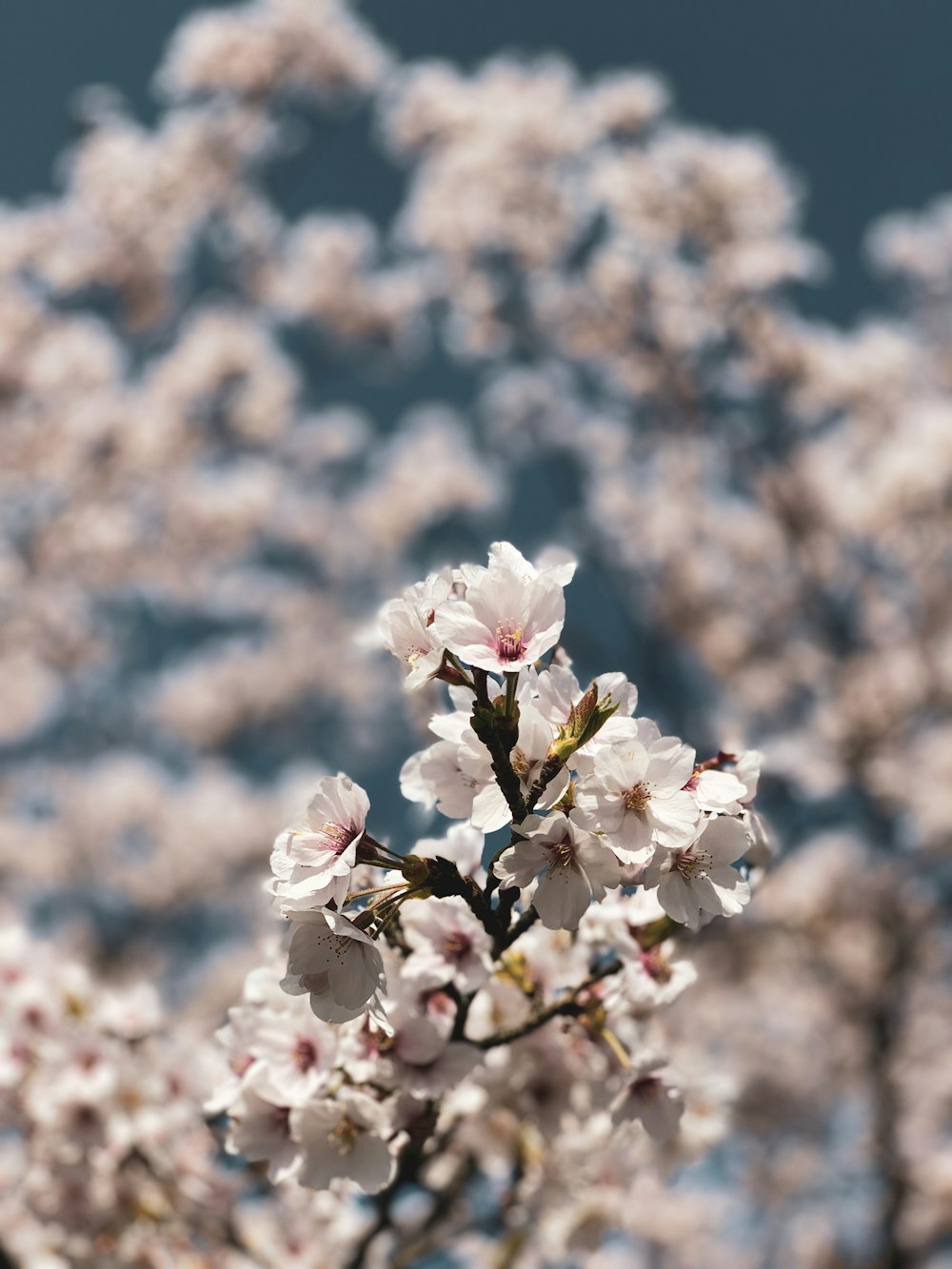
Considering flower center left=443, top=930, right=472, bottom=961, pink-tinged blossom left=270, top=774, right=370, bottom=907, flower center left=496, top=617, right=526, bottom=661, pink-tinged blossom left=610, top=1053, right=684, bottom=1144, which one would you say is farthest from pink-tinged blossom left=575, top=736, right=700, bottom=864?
pink-tinged blossom left=610, top=1053, right=684, bottom=1144

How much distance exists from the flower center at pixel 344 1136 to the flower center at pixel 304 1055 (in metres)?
0.10

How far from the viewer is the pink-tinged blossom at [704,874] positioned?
1.33m

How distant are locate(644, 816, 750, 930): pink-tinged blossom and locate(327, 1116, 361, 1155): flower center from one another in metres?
0.69

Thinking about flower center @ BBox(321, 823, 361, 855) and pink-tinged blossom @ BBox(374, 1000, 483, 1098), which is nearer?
flower center @ BBox(321, 823, 361, 855)

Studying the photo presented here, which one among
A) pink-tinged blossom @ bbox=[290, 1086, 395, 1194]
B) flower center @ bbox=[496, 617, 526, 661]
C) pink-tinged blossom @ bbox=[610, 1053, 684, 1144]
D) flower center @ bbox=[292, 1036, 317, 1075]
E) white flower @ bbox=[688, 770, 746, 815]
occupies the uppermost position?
flower center @ bbox=[496, 617, 526, 661]

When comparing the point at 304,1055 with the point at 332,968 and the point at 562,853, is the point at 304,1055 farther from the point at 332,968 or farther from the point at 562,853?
the point at 562,853

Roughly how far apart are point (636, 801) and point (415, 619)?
1.34ft

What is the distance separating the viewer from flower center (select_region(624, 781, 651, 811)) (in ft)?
4.22

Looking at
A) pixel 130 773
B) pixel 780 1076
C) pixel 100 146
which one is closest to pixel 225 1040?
pixel 780 1076

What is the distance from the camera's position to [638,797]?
1295 mm

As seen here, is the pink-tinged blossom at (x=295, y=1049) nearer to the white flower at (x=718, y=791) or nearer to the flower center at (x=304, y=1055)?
the flower center at (x=304, y=1055)

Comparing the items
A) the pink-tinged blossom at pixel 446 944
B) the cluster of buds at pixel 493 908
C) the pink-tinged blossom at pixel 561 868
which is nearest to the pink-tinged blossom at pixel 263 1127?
the cluster of buds at pixel 493 908

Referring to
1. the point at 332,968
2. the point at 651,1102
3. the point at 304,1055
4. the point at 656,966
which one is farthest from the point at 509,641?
the point at 651,1102

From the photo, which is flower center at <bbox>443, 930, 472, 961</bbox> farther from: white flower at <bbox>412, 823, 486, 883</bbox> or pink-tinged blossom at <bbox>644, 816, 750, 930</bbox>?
pink-tinged blossom at <bbox>644, 816, 750, 930</bbox>
